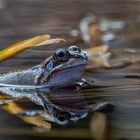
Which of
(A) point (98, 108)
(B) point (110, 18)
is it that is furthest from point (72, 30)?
(A) point (98, 108)

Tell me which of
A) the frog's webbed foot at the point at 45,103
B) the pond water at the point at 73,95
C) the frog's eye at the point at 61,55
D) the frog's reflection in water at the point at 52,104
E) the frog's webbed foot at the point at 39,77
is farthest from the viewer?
the frog's webbed foot at the point at 39,77

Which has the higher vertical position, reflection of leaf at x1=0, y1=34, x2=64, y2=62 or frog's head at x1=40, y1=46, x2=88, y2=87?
reflection of leaf at x1=0, y1=34, x2=64, y2=62

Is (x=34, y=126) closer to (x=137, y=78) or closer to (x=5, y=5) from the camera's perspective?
(x=137, y=78)

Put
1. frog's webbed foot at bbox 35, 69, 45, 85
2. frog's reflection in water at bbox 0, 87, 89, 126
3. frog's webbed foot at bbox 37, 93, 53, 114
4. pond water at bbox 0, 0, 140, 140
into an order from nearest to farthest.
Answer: pond water at bbox 0, 0, 140, 140 < frog's reflection in water at bbox 0, 87, 89, 126 < frog's webbed foot at bbox 37, 93, 53, 114 < frog's webbed foot at bbox 35, 69, 45, 85

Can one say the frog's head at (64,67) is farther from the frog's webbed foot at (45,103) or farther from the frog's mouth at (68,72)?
the frog's webbed foot at (45,103)

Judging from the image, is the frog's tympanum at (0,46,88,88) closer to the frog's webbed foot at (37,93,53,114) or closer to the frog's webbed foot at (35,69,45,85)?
the frog's webbed foot at (35,69,45,85)

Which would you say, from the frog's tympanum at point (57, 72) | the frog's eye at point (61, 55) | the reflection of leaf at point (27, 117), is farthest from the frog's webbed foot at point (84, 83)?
the reflection of leaf at point (27, 117)

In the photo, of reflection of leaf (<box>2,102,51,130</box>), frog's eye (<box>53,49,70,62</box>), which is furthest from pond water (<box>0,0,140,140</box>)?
frog's eye (<box>53,49,70,62</box>)
